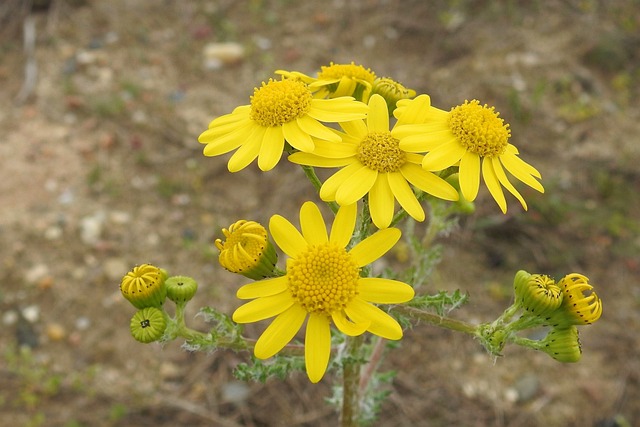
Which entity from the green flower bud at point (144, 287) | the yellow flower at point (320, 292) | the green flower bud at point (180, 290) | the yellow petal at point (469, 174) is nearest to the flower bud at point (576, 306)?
the yellow petal at point (469, 174)

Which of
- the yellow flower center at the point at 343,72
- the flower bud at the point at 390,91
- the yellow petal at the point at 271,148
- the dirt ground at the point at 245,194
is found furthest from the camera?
the dirt ground at the point at 245,194

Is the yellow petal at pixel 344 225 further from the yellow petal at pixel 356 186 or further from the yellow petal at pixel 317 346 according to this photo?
the yellow petal at pixel 317 346

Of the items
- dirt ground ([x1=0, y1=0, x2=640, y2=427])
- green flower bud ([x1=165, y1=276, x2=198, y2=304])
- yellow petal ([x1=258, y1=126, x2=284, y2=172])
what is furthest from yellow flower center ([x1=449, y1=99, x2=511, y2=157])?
dirt ground ([x1=0, y1=0, x2=640, y2=427])

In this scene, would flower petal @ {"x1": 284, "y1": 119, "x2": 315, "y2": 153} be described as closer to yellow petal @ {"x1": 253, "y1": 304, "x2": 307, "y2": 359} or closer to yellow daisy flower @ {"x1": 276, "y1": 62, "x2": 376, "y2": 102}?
yellow daisy flower @ {"x1": 276, "y1": 62, "x2": 376, "y2": 102}

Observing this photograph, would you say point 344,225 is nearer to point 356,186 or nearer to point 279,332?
point 356,186

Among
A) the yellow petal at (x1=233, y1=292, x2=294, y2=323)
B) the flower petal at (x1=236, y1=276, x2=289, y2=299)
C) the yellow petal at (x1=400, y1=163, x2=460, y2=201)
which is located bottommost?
the yellow petal at (x1=233, y1=292, x2=294, y2=323)

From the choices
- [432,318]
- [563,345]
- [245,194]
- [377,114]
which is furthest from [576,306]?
[245,194]
